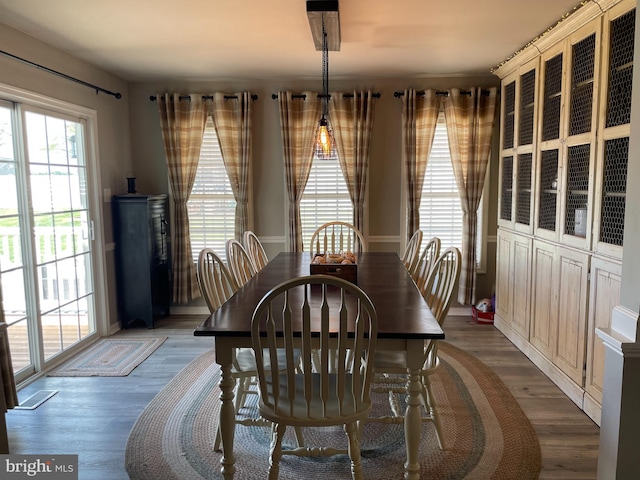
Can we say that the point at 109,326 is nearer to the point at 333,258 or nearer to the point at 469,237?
the point at 333,258

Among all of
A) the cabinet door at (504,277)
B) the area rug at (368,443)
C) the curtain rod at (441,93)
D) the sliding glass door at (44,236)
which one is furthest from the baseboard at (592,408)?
the sliding glass door at (44,236)

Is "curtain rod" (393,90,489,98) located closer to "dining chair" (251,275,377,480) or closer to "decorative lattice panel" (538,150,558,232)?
"decorative lattice panel" (538,150,558,232)

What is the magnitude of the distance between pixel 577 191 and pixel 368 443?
2.00m

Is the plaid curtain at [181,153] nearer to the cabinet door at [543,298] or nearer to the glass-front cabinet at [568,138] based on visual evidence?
the glass-front cabinet at [568,138]

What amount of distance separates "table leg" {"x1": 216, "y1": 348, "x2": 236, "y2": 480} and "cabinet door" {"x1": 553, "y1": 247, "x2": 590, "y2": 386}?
213 centimetres

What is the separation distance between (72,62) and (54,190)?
3.48ft

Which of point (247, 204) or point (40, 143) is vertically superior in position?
point (40, 143)

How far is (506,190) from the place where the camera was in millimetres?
4176

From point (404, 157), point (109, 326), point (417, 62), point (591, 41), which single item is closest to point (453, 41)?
point (417, 62)

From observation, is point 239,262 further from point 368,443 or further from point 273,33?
point 273,33

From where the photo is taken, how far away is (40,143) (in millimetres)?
3393

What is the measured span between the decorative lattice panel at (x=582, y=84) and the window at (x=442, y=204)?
1.70 meters

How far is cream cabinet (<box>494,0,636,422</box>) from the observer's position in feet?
8.19

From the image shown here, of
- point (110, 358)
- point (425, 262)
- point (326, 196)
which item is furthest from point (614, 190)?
point (110, 358)
